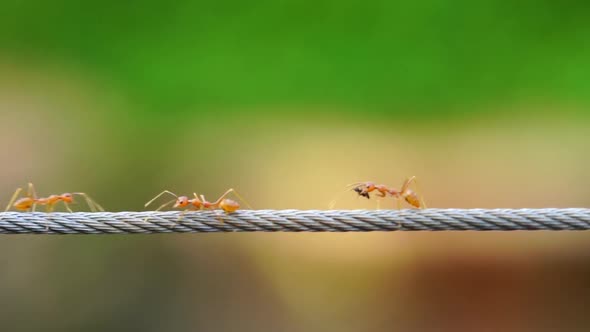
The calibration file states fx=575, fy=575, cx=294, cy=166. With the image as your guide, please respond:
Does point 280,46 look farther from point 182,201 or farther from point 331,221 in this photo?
point 331,221

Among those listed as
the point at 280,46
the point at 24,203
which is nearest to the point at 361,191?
the point at 24,203

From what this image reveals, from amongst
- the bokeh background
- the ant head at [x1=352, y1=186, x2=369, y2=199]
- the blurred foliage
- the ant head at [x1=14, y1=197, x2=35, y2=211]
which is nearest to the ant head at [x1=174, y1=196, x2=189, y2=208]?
the ant head at [x1=14, y1=197, x2=35, y2=211]

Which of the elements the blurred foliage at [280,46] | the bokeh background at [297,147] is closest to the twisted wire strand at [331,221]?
the bokeh background at [297,147]

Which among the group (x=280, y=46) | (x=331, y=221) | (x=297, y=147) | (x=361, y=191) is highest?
(x=280, y=46)

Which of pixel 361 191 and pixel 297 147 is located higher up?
pixel 297 147

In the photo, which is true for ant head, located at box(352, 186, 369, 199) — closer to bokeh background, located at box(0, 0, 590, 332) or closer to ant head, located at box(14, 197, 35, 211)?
ant head, located at box(14, 197, 35, 211)

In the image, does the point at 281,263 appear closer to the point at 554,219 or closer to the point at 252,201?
the point at 252,201

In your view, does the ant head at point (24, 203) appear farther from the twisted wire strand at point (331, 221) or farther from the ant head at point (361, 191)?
the ant head at point (361, 191)
